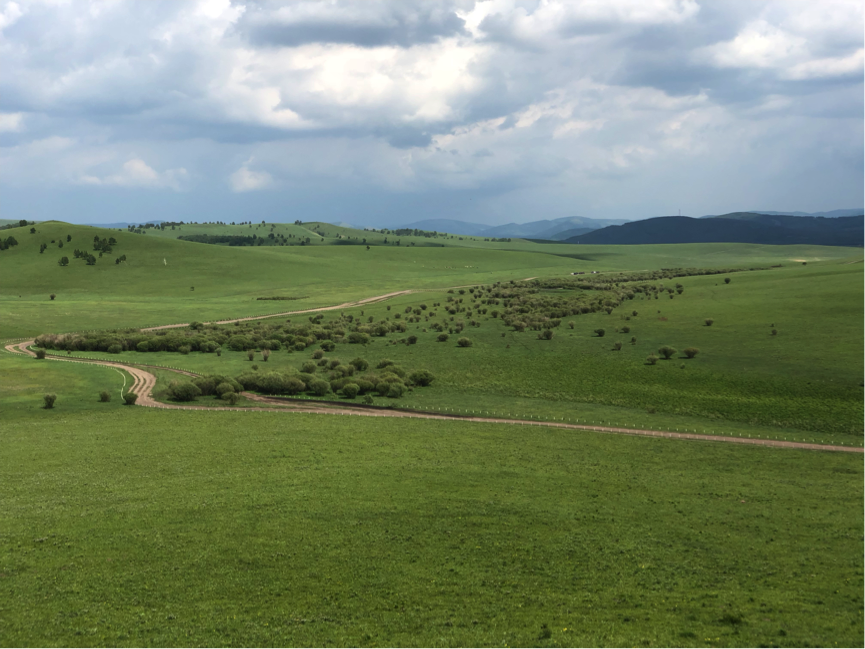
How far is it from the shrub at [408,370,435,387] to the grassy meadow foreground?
0.42 m

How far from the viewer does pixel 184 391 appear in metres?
52.1

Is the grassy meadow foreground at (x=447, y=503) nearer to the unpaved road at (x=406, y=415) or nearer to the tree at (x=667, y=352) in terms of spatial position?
the tree at (x=667, y=352)

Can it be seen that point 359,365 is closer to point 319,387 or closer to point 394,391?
point 319,387

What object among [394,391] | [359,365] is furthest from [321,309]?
[394,391]

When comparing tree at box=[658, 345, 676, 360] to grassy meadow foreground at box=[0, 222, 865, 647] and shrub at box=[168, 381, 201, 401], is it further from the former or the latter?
shrub at box=[168, 381, 201, 401]

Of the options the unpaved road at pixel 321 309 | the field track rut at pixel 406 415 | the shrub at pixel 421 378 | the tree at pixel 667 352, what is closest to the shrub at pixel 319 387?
the field track rut at pixel 406 415

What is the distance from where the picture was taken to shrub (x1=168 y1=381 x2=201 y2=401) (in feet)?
171

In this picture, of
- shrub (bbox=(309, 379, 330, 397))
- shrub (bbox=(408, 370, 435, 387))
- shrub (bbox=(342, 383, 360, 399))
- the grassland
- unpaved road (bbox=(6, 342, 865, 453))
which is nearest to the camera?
the grassland

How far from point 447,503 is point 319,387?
30370 mm

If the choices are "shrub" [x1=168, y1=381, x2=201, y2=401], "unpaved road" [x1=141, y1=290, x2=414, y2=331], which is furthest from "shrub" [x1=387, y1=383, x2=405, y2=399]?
"unpaved road" [x1=141, y1=290, x2=414, y2=331]

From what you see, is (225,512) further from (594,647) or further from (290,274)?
(290,274)

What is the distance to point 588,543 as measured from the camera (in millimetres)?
25188

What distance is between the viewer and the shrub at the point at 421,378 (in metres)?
61.9

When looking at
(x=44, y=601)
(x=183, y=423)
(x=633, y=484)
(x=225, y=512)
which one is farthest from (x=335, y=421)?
(x=44, y=601)
